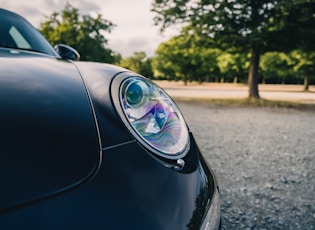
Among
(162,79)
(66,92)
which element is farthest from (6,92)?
(162,79)

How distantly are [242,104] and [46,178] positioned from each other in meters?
10.9

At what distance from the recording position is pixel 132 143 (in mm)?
879

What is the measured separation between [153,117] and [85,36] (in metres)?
16.6

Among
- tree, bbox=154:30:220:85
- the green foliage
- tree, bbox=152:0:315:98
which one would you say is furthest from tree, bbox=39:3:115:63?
the green foliage

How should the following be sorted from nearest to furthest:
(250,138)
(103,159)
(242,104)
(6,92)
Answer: (103,159) → (6,92) → (250,138) → (242,104)

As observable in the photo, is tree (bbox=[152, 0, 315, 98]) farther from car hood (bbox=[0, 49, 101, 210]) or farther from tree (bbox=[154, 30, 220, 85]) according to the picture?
tree (bbox=[154, 30, 220, 85])

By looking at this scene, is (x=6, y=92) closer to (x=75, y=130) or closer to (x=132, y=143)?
(x=75, y=130)

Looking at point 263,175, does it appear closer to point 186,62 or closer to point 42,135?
point 42,135

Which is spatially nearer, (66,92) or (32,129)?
(32,129)

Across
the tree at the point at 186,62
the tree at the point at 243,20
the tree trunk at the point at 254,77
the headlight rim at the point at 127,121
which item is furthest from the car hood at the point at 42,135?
the tree at the point at 186,62

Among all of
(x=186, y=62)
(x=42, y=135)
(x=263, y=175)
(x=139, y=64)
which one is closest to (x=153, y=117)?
(x=42, y=135)

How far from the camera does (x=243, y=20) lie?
10.4 meters

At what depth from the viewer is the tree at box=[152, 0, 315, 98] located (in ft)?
31.1

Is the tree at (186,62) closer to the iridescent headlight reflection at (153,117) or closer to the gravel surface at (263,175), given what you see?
the gravel surface at (263,175)
